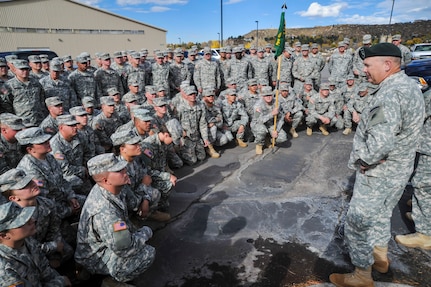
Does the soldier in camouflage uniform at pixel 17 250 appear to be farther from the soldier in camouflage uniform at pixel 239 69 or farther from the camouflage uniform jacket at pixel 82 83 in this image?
the soldier in camouflage uniform at pixel 239 69

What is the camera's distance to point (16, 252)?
1992 mm

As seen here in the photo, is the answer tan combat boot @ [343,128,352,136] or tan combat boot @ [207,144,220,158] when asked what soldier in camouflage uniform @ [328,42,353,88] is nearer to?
tan combat boot @ [343,128,352,136]

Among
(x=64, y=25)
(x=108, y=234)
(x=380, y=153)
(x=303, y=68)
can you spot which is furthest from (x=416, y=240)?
(x=64, y=25)

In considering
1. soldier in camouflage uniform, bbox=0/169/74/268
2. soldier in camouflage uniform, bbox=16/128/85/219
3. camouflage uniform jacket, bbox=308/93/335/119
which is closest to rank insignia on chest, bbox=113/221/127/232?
soldier in camouflage uniform, bbox=0/169/74/268

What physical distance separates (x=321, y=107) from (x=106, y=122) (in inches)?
196

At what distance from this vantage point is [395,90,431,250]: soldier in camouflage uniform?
3047mm

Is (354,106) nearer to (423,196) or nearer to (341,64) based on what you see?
(341,64)

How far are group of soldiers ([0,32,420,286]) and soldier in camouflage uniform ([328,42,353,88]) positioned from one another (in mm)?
32

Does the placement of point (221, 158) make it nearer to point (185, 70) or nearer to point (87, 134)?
point (87, 134)

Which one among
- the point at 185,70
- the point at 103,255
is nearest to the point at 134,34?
the point at 185,70

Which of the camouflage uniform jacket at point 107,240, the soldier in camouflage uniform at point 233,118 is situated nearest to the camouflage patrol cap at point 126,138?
the camouflage uniform jacket at point 107,240

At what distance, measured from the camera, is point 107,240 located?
2.38 m

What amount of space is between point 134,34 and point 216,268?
2630 cm

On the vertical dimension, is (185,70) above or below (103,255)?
above
